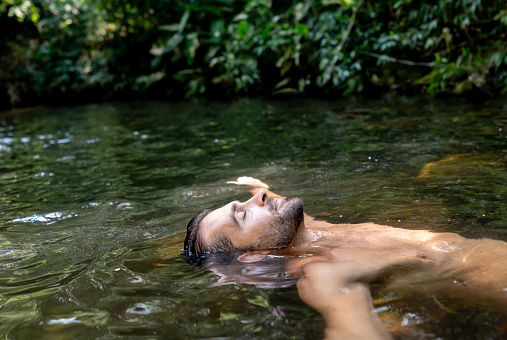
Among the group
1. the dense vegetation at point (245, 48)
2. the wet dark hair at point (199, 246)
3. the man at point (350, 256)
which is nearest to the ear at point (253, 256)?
the man at point (350, 256)

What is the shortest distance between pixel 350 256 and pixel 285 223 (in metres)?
0.49

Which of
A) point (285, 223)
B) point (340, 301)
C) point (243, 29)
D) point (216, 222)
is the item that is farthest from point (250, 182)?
point (243, 29)

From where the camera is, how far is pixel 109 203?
15.2ft

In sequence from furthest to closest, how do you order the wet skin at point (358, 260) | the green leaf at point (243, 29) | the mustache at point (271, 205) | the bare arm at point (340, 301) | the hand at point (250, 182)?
the green leaf at point (243, 29), the hand at point (250, 182), the mustache at point (271, 205), the wet skin at point (358, 260), the bare arm at point (340, 301)

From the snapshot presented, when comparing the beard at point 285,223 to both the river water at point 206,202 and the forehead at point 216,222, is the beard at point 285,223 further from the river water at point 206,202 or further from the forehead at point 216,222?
the river water at point 206,202

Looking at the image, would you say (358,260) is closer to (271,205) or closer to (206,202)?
(271,205)

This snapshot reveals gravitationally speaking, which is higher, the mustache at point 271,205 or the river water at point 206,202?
the mustache at point 271,205

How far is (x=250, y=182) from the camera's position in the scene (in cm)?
493

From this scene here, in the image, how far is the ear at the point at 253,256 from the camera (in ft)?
9.96

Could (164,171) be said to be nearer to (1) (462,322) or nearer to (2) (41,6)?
(1) (462,322)

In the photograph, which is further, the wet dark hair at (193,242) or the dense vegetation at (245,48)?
the dense vegetation at (245,48)

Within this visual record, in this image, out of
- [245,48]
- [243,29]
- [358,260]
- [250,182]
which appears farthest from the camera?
[245,48]

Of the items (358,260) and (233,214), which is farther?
(233,214)

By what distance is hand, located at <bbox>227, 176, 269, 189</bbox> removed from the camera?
15.8 ft
